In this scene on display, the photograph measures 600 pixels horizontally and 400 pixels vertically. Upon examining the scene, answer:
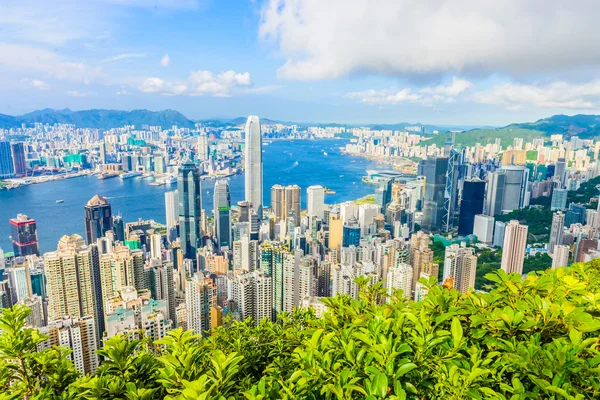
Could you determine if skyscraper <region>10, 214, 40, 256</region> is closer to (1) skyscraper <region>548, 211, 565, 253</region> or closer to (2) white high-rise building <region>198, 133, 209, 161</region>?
(1) skyscraper <region>548, 211, 565, 253</region>

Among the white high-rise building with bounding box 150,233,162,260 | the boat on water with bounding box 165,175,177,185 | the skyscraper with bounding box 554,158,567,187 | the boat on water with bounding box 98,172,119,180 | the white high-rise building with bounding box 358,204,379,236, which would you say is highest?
the skyscraper with bounding box 554,158,567,187

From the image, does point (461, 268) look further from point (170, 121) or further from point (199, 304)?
point (170, 121)

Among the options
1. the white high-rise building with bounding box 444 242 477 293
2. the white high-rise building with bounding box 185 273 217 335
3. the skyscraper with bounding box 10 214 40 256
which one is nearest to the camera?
the white high-rise building with bounding box 185 273 217 335

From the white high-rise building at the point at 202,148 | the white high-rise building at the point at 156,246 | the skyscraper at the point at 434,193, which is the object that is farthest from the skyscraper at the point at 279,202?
the white high-rise building at the point at 202,148

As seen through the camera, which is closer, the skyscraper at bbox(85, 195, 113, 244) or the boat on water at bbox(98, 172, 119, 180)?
the skyscraper at bbox(85, 195, 113, 244)

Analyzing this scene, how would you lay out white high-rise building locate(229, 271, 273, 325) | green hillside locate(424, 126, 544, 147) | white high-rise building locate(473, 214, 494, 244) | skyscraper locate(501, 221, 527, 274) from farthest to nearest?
green hillside locate(424, 126, 544, 147)
white high-rise building locate(473, 214, 494, 244)
skyscraper locate(501, 221, 527, 274)
white high-rise building locate(229, 271, 273, 325)

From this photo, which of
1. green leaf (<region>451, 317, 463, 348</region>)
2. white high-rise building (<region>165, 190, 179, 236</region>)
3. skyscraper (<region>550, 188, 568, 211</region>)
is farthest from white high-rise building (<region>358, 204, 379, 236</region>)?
green leaf (<region>451, 317, 463, 348</region>)

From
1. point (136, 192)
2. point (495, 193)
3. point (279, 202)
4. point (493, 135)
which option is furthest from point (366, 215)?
point (493, 135)

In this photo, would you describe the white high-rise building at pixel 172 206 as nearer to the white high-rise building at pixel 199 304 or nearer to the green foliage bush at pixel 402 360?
the white high-rise building at pixel 199 304
